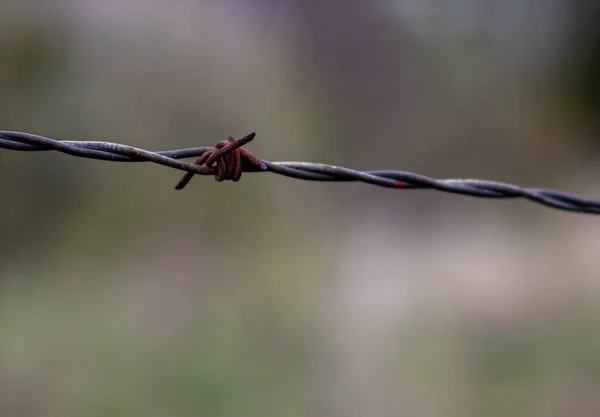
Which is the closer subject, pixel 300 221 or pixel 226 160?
pixel 226 160

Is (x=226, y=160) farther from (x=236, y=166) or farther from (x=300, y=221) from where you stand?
(x=300, y=221)

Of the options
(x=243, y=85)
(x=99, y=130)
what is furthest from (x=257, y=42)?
(x=99, y=130)

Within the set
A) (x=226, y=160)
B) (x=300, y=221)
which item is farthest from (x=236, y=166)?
(x=300, y=221)

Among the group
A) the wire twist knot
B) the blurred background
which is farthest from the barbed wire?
the blurred background

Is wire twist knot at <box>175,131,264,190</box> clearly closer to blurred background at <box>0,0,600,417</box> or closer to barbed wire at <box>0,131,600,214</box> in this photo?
barbed wire at <box>0,131,600,214</box>

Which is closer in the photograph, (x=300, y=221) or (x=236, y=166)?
(x=236, y=166)
